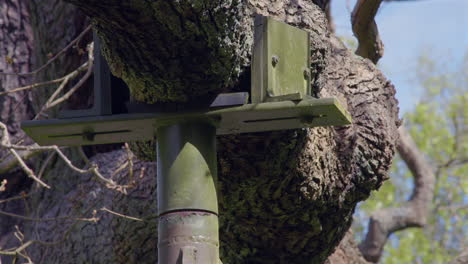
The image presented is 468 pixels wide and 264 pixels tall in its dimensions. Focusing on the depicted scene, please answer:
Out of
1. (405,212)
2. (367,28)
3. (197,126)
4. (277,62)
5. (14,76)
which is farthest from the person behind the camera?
(405,212)

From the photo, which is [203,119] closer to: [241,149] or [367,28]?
[241,149]

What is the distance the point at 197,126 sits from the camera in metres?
2.57

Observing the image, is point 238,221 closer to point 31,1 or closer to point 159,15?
point 159,15

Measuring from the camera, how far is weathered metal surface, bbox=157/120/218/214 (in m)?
2.51

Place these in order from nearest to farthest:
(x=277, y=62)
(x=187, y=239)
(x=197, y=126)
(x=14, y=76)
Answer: (x=187, y=239)
(x=197, y=126)
(x=277, y=62)
(x=14, y=76)

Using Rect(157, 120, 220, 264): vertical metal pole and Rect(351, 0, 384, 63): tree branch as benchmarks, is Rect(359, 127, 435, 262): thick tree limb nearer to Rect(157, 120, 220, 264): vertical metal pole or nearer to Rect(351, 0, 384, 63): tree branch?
Rect(351, 0, 384, 63): tree branch

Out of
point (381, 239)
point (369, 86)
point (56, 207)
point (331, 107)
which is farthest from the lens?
point (381, 239)

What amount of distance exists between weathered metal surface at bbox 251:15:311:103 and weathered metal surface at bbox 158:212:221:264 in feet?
1.51

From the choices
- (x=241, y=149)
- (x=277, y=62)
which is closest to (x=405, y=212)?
(x=241, y=149)

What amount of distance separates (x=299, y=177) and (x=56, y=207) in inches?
80.1

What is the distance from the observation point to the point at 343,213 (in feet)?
12.5

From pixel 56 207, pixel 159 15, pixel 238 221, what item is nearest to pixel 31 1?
pixel 56 207

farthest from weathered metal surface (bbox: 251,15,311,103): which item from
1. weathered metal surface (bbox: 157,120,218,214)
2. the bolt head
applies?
weathered metal surface (bbox: 157,120,218,214)

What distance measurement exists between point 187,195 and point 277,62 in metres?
0.61
